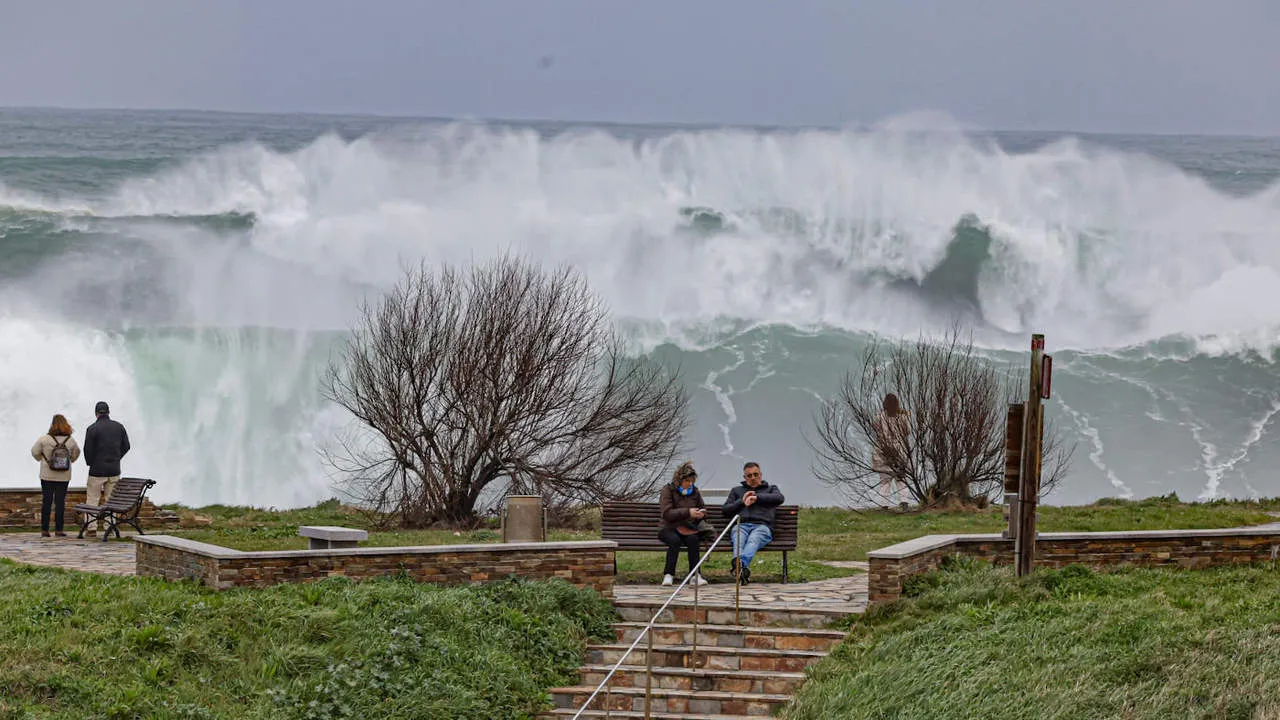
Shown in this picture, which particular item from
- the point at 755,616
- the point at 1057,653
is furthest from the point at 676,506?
the point at 1057,653

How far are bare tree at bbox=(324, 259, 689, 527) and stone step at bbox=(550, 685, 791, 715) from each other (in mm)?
12204

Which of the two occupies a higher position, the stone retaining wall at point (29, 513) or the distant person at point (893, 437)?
the distant person at point (893, 437)

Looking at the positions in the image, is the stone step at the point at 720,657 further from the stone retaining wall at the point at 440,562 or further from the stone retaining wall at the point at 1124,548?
the stone retaining wall at the point at 1124,548

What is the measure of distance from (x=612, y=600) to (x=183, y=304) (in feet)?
117

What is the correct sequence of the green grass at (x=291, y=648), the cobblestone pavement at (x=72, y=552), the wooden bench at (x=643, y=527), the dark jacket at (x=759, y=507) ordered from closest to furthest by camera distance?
1. the green grass at (x=291, y=648)
2. the dark jacket at (x=759, y=507)
3. the wooden bench at (x=643, y=527)
4. the cobblestone pavement at (x=72, y=552)

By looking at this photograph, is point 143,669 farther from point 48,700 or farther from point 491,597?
point 491,597

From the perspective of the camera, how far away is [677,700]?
42.6 feet

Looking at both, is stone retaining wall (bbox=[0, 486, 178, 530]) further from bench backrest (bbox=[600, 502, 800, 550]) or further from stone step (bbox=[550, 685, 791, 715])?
stone step (bbox=[550, 685, 791, 715])

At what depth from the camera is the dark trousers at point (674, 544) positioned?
1566 centimetres

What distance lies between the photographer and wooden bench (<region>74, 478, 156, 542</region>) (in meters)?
19.9

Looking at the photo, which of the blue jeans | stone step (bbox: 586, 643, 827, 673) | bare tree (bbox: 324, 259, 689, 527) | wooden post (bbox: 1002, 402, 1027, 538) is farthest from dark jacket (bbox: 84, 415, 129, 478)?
wooden post (bbox: 1002, 402, 1027, 538)

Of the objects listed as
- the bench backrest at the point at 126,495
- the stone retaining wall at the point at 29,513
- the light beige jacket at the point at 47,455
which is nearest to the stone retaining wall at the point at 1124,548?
the bench backrest at the point at 126,495

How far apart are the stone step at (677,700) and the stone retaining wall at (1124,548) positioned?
7.70 ft

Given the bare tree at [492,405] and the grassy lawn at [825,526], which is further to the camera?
the bare tree at [492,405]
